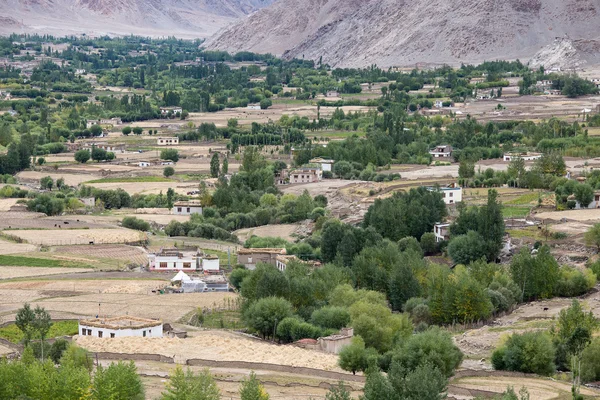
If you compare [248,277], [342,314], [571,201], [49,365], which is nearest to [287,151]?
[571,201]

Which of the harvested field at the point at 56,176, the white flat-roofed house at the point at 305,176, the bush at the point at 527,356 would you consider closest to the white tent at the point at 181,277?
the bush at the point at 527,356

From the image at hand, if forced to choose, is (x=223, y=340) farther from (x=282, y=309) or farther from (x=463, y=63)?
(x=463, y=63)

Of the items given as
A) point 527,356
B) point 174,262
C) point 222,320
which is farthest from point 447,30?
point 527,356

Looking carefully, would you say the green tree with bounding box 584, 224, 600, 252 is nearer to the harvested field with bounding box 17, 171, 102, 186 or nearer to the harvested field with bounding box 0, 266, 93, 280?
the harvested field with bounding box 0, 266, 93, 280

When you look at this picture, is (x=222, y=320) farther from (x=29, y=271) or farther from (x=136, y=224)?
(x=136, y=224)

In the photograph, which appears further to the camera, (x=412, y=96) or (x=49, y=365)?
(x=412, y=96)

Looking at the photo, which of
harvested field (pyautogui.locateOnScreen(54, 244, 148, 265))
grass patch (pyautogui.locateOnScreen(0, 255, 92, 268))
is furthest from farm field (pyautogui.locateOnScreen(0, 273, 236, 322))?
harvested field (pyautogui.locateOnScreen(54, 244, 148, 265))

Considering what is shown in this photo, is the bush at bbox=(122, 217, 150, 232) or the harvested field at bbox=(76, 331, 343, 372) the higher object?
the harvested field at bbox=(76, 331, 343, 372)
